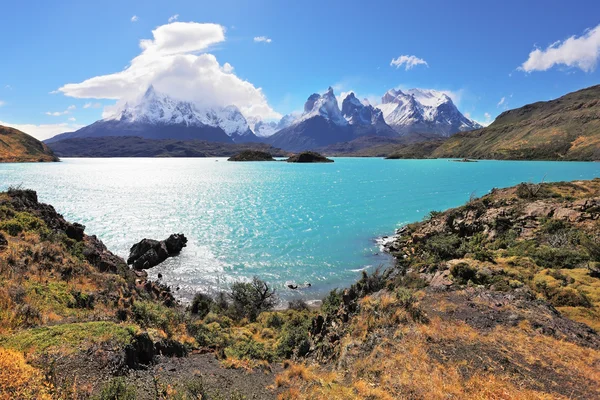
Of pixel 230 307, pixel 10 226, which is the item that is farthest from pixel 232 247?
pixel 10 226

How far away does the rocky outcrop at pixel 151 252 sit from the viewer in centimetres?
3706

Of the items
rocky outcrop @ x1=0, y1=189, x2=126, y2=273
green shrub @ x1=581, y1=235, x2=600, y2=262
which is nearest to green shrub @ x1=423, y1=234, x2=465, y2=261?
green shrub @ x1=581, y1=235, x2=600, y2=262

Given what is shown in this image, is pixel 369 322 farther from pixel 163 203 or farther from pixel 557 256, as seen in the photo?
pixel 163 203

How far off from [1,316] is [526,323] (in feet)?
69.9

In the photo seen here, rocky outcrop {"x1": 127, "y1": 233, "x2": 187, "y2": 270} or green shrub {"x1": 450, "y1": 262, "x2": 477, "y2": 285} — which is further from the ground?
green shrub {"x1": 450, "y1": 262, "x2": 477, "y2": 285}

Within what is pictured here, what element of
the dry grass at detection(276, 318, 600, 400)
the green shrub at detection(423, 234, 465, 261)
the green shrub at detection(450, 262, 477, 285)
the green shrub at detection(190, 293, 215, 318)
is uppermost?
the green shrub at detection(450, 262, 477, 285)

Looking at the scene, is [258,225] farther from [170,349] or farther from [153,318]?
[170,349]

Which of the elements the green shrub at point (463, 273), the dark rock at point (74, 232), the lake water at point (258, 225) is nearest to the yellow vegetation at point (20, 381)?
the green shrub at point (463, 273)

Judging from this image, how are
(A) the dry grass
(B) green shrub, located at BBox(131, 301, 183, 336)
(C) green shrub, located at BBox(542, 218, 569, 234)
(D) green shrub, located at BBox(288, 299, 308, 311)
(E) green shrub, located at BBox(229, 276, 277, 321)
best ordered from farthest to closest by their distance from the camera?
(C) green shrub, located at BBox(542, 218, 569, 234) < (D) green shrub, located at BBox(288, 299, 308, 311) < (E) green shrub, located at BBox(229, 276, 277, 321) < (B) green shrub, located at BBox(131, 301, 183, 336) < (A) the dry grass

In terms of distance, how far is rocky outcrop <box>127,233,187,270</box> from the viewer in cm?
3706

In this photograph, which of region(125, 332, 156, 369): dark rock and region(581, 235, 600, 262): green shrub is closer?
region(125, 332, 156, 369): dark rock

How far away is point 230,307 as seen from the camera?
27.0m

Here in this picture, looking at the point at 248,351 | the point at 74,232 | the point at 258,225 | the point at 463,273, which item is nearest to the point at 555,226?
the point at 463,273

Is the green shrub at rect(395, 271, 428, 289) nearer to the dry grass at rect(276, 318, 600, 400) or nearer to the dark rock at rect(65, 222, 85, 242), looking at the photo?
the dry grass at rect(276, 318, 600, 400)
